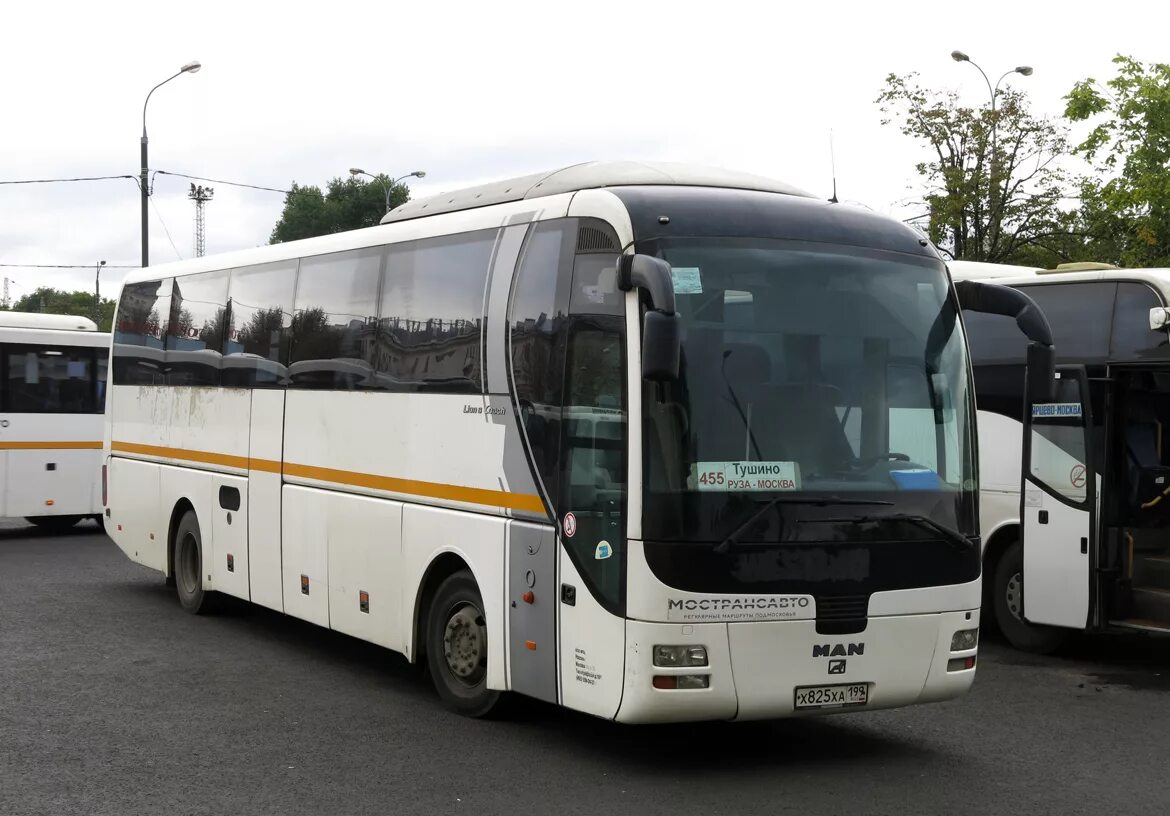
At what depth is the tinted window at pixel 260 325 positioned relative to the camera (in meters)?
12.4

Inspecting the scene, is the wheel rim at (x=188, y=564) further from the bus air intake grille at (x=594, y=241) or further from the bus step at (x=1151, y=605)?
the bus step at (x=1151, y=605)

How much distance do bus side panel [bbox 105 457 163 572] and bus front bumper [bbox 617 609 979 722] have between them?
26.9 ft

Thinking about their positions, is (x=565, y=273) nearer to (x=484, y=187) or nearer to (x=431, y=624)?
(x=484, y=187)

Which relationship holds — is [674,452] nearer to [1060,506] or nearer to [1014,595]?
[1060,506]

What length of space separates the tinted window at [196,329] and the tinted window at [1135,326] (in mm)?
7587

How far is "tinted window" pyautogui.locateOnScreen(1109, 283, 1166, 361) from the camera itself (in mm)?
11805

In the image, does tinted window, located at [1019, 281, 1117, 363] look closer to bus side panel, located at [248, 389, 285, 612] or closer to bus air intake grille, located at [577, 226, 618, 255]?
bus air intake grille, located at [577, 226, 618, 255]

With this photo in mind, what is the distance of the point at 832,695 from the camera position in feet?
26.3

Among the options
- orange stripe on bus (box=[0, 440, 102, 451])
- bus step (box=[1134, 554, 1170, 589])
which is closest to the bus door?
bus step (box=[1134, 554, 1170, 589])

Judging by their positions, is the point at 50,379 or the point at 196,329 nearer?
the point at 196,329

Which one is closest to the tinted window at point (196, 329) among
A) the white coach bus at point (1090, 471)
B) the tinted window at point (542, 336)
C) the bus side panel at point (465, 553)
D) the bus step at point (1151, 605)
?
the bus side panel at point (465, 553)

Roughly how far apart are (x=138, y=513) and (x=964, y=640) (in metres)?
9.61

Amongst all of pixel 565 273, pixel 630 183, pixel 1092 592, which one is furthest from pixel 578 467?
pixel 1092 592

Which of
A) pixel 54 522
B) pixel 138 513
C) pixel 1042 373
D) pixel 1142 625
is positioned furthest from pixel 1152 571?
pixel 54 522
